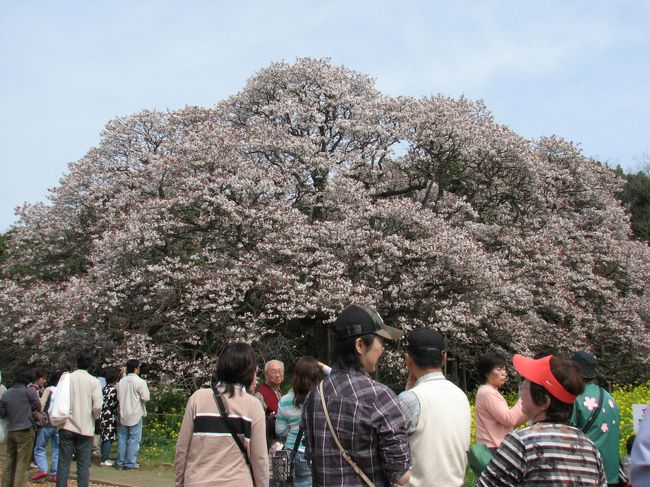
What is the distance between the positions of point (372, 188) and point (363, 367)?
→ 44.4ft

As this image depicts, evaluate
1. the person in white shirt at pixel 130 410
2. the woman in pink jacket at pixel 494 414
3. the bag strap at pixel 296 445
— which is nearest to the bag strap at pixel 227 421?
the bag strap at pixel 296 445

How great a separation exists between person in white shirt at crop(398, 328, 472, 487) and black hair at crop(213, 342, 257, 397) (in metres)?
1.00

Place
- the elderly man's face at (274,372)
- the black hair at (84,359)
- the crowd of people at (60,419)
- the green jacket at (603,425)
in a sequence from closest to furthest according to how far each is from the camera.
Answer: the green jacket at (603,425), the elderly man's face at (274,372), the crowd of people at (60,419), the black hair at (84,359)

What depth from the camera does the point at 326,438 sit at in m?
3.31

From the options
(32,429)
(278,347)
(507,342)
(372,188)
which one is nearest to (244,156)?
(372,188)

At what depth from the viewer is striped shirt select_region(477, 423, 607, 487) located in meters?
2.66

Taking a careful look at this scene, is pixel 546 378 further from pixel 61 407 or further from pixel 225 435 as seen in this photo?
pixel 61 407

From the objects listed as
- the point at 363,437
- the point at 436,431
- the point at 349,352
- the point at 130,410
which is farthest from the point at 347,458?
the point at 130,410

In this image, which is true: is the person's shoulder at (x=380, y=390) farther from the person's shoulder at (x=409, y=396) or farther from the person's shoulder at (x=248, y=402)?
the person's shoulder at (x=248, y=402)

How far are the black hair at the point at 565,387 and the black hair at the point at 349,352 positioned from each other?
0.92 m

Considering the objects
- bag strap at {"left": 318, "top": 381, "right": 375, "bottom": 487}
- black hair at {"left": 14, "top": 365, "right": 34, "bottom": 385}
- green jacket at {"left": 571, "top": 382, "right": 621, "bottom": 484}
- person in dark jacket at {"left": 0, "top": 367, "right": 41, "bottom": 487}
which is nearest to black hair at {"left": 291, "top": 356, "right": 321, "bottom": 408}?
bag strap at {"left": 318, "top": 381, "right": 375, "bottom": 487}

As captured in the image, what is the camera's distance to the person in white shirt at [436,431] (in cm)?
360

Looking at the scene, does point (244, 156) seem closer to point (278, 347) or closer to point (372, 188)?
point (372, 188)

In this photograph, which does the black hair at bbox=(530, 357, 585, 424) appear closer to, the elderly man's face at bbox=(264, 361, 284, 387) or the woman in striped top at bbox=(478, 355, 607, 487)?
the woman in striped top at bbox=(478, 355, 607, 487)
